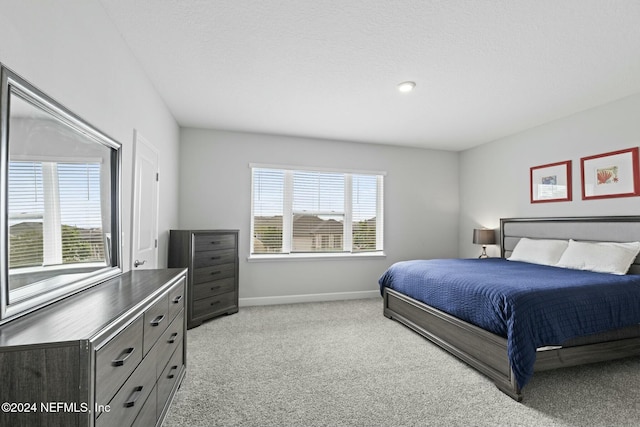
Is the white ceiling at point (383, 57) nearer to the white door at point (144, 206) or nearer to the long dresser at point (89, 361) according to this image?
the white door at point (144, 206)

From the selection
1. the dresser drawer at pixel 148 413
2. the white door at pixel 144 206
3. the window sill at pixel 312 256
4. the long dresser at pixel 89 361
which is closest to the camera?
the long dresser at pixel 89 361

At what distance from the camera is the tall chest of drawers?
3.55 m

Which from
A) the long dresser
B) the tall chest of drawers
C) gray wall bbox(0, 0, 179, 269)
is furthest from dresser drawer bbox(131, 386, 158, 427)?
the tall chest of drawers

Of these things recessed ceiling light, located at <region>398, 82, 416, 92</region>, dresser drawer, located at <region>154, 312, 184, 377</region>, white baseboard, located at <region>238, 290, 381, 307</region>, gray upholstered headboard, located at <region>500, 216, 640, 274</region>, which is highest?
recessed ceiling light, located at <region>398, 82, 416, 92</region>

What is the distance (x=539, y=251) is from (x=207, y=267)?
404 centimetres

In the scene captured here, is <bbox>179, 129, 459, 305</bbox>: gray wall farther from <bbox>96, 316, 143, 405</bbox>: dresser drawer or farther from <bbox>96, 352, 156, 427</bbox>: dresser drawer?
<bbox>96, 316, 143, 405</bbox>: dresser drawer

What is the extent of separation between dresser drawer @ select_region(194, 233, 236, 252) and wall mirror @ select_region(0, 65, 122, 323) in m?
1.78

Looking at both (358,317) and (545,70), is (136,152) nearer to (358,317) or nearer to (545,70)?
(358,317)

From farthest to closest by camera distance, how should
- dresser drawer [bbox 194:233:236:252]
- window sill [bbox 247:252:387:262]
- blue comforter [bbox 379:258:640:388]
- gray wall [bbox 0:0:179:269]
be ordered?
window sill [bbox 247:252:387:262], dresser drawer [bbox 194:233:236:252], blue comforter [bbox 379:258:640:388], gray wall [bbox 0:0:179:269]

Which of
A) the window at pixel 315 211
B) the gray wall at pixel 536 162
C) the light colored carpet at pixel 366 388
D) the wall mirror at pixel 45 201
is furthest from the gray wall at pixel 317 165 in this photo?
the wall mirror at pixel 45 201

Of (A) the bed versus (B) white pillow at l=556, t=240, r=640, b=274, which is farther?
(B) white pillow at l=556, t=240, r=640, b=274

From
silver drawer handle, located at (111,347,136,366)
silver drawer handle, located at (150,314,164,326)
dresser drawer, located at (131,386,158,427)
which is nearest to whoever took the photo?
silver drawer handle, located at (111,347,136,366)

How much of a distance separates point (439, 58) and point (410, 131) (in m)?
2.00

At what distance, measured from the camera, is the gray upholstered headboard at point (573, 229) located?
319cm
